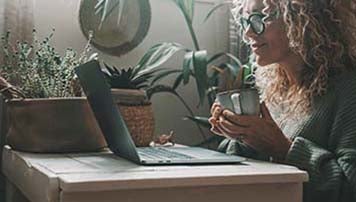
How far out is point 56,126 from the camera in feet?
4.23

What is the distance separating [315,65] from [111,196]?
71 cm

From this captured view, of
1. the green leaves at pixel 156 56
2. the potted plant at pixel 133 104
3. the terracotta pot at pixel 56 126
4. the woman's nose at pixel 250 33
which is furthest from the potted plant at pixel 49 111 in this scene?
the green leaves at pixel 156 56

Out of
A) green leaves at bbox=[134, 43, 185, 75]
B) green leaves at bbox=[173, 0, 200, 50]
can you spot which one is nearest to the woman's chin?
green leaves at bbox=[134, 43, 185, 75]

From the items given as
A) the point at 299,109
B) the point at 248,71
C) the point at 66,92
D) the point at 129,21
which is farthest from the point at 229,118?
the point at 129,21

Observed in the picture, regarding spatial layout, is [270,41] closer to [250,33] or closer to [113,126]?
[250,33]

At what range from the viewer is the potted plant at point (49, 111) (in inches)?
50.7

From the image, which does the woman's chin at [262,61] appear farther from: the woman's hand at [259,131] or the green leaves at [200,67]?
the green leaves at [200,67]

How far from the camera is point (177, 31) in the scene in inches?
87.1

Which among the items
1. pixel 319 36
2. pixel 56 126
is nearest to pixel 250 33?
pixel 319 36

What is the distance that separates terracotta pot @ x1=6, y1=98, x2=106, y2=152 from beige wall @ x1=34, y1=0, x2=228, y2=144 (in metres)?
0.73

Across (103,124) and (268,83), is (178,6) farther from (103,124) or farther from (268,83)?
(103,124)

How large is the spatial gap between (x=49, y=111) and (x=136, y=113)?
0.25 m

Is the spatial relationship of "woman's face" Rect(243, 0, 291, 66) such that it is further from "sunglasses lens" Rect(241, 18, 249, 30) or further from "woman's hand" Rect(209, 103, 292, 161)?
"woman's hand" Rect(209, 103, 292, 161)

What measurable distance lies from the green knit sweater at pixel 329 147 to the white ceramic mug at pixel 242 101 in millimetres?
108
